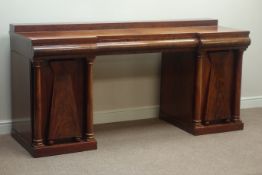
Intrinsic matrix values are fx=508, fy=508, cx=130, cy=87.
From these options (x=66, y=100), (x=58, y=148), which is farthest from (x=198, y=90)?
(x=58, y=148)

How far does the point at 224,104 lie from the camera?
13.1ft

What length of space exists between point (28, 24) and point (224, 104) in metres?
1.62

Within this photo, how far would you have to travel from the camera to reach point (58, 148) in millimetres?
3393

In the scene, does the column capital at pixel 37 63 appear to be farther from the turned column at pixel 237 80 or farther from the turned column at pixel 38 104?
the turned column at pixel 237 80

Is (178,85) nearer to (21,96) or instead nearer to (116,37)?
(116,37)

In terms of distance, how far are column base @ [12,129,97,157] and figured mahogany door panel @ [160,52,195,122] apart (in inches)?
34.1

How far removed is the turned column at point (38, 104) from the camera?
3.26 meters

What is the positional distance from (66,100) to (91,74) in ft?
0.79

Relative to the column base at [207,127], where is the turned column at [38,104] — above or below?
above

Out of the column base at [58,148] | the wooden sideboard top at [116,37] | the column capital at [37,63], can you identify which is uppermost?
the wooden sideboard top at [116,37]

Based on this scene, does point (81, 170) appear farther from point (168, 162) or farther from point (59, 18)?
point (59, 18)

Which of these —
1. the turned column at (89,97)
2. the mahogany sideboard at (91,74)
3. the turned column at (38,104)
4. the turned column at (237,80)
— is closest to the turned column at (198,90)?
Answer: the mahogany sideboard at (91,74)

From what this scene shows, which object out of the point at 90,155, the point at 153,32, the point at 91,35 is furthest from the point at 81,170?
the point at 153,32

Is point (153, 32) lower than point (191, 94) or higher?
higher
